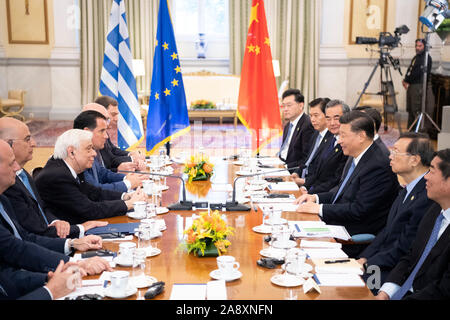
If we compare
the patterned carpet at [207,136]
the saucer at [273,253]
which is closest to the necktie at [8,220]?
the saucer at [273,253]

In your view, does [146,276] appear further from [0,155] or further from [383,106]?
[383,106]

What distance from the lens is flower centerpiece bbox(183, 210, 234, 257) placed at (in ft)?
8.34

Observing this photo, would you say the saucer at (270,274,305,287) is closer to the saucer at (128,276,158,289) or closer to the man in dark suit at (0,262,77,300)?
the saucer at (128,276,158,289)

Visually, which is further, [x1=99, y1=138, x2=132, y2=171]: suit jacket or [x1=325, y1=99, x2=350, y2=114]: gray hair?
[x1=99, y1=138, x2=132, y2=171]: suit jacket

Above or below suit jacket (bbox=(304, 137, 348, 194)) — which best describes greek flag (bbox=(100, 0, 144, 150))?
above

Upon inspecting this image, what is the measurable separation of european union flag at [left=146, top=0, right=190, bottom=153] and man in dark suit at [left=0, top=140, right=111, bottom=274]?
7.93 ft

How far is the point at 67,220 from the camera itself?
3479 mm

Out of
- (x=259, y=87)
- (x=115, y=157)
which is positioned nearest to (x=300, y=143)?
(x=259, y=87)

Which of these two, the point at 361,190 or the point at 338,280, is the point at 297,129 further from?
the point at 338,280

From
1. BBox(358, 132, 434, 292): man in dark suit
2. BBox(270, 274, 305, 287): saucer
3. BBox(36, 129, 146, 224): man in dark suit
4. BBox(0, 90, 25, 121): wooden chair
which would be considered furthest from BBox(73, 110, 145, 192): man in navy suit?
BBox(0, 90, 25, 121): wooden chair

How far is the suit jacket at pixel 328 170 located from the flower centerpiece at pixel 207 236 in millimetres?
2103

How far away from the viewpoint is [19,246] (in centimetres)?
257

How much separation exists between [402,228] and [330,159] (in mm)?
1563
